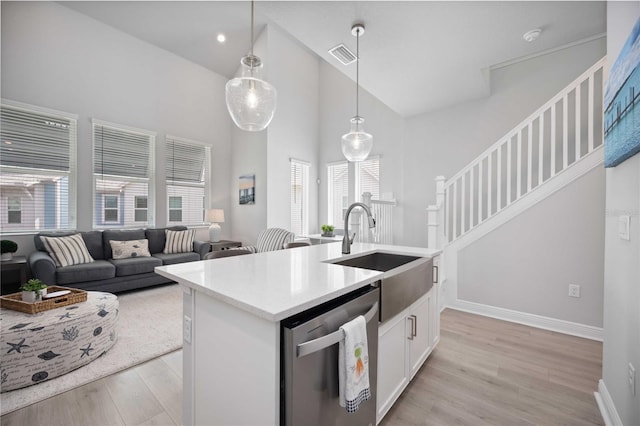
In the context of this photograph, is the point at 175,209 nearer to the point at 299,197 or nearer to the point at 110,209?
the point at 110,209

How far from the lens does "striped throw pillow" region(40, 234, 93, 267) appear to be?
3615mm

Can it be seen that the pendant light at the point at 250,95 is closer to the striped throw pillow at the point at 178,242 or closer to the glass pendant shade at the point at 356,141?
the glass pendant shade at the point at 356,141

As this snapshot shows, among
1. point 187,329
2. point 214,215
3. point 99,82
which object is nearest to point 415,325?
point 187,329

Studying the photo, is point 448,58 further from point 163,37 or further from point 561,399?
point 163,37

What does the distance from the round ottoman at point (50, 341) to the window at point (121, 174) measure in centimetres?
285

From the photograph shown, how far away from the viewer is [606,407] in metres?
1.65

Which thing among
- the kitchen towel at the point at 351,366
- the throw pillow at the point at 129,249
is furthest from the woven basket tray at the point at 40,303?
the kitchen towel at the point at 351,366

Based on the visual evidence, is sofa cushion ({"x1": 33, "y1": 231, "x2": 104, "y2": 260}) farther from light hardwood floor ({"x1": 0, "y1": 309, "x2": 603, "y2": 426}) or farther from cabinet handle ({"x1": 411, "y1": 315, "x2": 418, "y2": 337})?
cabinet handle ({"x1": 411, "y1": 315, "x2": 418, "y2": 337})

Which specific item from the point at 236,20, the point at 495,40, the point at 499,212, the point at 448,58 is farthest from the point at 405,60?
the point at 236,20

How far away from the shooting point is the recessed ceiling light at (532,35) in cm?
261

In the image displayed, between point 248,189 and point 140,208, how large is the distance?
2009 mm

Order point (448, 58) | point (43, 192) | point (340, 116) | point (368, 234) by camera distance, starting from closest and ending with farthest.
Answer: point (448, 58) → point (43, 192) → point (368, 234) → point (340, 116)

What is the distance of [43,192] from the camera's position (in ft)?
13.2

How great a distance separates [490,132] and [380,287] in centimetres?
394
